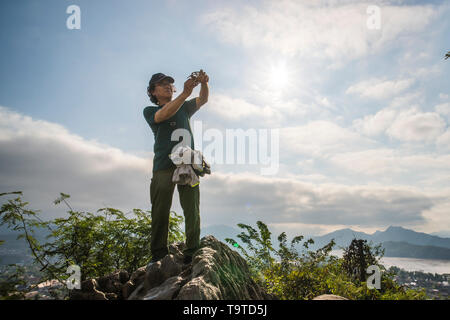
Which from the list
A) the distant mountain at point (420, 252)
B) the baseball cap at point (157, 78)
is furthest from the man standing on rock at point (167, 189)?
the distant mountain at point (420, 252)

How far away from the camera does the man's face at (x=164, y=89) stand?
4312mm

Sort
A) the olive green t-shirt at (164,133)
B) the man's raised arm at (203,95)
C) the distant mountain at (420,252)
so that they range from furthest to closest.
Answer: the distant mountain at (420,252) < the man's raised arm at (203,95) < the olive green t-shirt at (164,133)

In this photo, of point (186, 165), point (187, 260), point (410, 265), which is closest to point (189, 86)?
point (186, 165)

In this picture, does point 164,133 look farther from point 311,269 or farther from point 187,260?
point 311,269

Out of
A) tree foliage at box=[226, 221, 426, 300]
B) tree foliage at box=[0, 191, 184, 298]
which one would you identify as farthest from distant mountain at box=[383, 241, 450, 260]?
tree foliage at box=[0, 191, 184, 298]

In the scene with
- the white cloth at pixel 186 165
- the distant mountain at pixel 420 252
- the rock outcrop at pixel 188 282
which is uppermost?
the white cloth at pixel 186 165

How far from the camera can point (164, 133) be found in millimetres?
4078

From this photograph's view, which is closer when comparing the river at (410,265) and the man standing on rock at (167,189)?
the man standing on rock at (167,189)

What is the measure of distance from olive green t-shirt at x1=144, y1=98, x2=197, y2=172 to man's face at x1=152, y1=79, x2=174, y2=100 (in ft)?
0.86

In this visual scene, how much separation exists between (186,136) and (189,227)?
4.79 feet

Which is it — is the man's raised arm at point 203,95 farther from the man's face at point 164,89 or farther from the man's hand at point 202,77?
the man's face at point 164,89

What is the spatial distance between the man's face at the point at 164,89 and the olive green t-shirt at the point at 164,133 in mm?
261

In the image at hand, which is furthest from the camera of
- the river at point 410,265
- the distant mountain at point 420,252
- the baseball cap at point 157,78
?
the distant mountain at point 420,252
